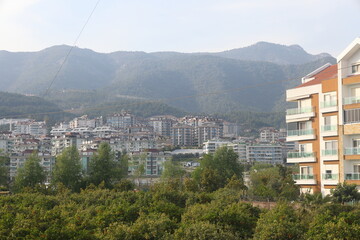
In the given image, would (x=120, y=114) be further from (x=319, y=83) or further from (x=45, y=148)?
(x=319, y=83)

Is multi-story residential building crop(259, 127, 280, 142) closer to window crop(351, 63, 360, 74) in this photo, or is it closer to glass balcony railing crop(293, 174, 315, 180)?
glass balcony railing crop(293, 174, 315, 180)

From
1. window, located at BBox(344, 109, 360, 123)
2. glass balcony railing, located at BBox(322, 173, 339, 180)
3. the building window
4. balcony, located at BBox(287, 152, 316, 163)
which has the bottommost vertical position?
glass balcony railing, located at BBox(322, 173, 339, 180)

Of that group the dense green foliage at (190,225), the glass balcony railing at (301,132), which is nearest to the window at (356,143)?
the glass balcony railing at (301,132)

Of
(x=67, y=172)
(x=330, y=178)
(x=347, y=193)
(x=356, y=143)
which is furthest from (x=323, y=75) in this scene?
(x=67, y=172)

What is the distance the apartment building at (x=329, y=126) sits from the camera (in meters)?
30.0

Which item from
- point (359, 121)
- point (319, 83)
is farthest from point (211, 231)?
point (319, 83)

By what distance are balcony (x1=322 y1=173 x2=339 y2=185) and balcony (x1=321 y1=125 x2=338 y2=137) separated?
7.03ft

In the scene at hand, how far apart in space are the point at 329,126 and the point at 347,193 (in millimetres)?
5433

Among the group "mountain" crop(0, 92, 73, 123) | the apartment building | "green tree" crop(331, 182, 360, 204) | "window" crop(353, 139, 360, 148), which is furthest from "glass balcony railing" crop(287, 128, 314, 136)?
"mountain" crop(0, 92, 73, 123)

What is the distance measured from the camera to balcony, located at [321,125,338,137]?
30703 millimetres

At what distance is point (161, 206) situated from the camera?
68.8 ft

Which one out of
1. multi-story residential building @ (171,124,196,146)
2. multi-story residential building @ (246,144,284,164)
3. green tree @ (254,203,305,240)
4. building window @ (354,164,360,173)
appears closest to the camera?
green tree @ (254,203,305,240)

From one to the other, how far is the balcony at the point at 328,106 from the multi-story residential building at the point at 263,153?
105002 millimetres

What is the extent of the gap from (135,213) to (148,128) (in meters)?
152
